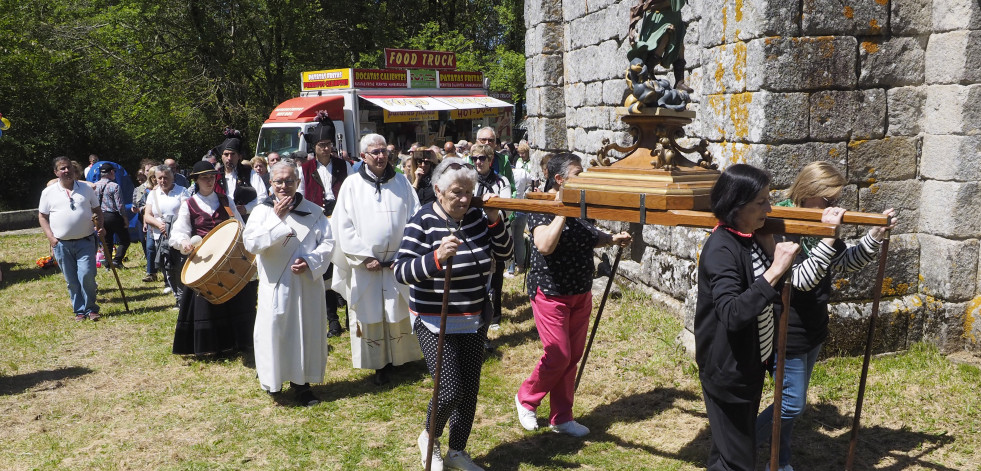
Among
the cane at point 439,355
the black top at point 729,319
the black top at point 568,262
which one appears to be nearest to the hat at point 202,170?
the black top at point 568,262

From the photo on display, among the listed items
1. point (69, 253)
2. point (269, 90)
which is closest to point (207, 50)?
point (269, 90)

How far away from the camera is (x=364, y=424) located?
501 centimetres

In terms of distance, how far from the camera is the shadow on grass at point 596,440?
4336mm

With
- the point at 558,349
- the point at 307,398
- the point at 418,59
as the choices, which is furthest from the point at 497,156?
the point at 418,59

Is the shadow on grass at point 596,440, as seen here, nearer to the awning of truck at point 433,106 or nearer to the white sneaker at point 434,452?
the white sneaker at point 434,452

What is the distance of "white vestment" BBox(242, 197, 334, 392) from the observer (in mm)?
5199

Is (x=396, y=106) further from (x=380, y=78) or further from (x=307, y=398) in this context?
(x=307, y=398)

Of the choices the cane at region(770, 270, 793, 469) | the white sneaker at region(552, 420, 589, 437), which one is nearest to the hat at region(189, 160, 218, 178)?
the white sneaker at region(552, 420, 589, 437)

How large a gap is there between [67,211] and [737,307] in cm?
725

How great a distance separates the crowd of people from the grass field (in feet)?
0.76

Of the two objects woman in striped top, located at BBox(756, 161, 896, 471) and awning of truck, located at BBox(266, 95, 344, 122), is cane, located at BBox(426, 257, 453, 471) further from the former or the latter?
awning of truck, located at BBox(266, 95, 344, 122)

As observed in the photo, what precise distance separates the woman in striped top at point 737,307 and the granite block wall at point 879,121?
2124 mm

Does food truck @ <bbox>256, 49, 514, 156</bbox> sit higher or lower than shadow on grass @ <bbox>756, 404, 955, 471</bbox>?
higher

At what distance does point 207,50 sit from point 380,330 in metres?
19.8
